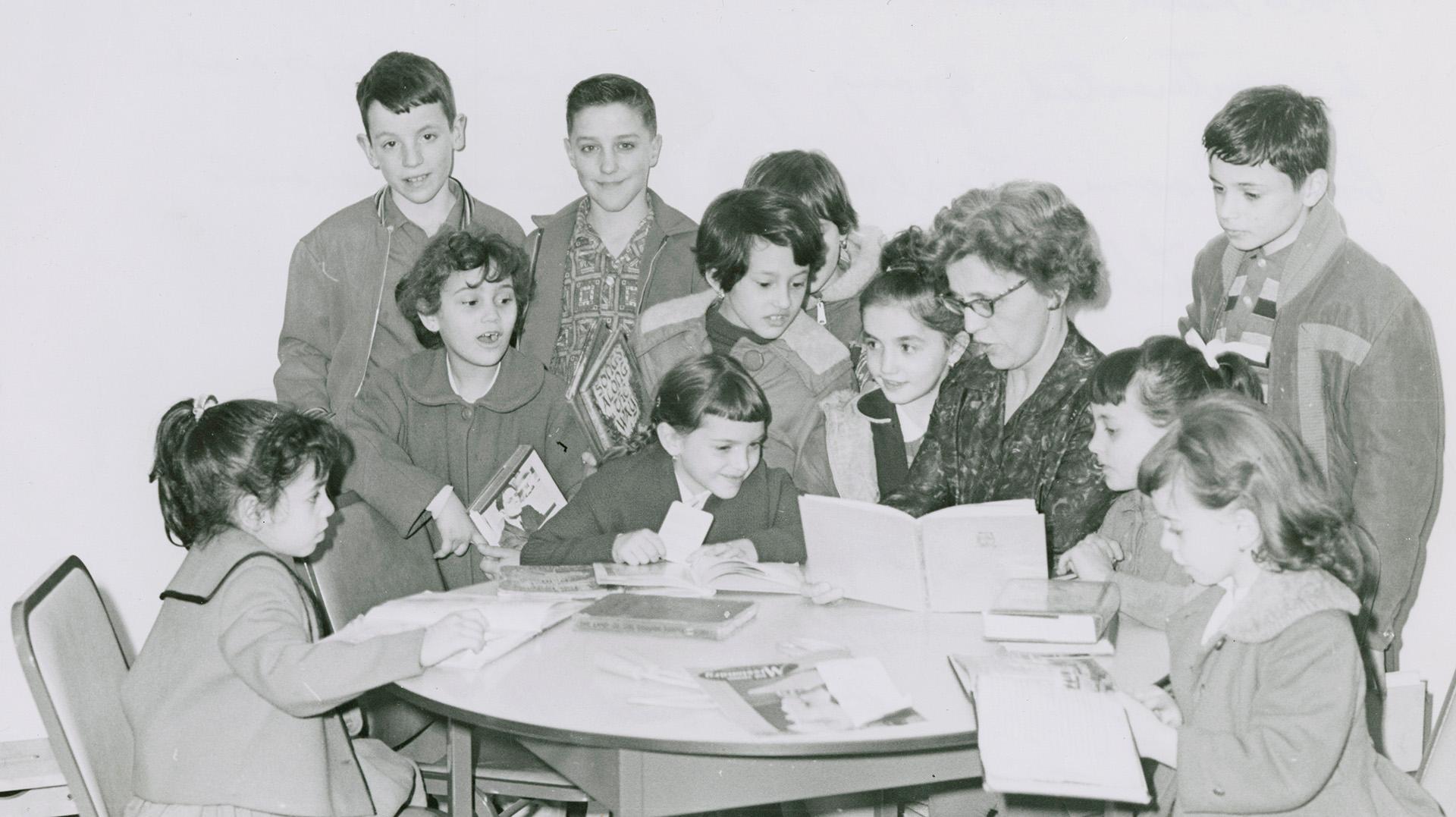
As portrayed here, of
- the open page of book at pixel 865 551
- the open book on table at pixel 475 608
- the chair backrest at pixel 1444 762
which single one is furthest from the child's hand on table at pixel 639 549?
the chair backrest at pixel 1444 762

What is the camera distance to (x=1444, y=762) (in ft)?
7.47

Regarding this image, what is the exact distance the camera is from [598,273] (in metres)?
3.83

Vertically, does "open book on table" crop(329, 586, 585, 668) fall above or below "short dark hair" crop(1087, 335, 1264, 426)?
below

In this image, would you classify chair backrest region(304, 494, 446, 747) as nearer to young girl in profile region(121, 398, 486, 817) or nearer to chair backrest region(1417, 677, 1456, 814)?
young girl in profile region(121, 398, 486, 817)

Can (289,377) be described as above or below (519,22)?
below

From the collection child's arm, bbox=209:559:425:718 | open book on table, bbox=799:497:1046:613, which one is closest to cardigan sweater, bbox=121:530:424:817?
child's arm, bbox=209:559:425:718

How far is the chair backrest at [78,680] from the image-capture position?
7.20 feet

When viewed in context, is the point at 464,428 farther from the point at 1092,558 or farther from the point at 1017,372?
the point at 1092,558

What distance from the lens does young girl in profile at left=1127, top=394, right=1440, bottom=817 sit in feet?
6.45

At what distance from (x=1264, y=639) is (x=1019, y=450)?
42.0 inches

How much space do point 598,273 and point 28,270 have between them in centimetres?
160

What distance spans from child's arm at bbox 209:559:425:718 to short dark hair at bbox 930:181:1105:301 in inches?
62.5

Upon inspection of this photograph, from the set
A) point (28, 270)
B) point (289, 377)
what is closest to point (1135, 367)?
point (289, 377)

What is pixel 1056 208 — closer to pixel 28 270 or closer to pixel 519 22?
pixel 519 22
